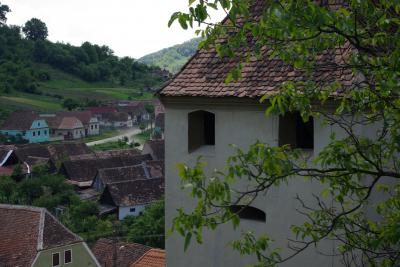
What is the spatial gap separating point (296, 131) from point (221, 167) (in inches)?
41.9

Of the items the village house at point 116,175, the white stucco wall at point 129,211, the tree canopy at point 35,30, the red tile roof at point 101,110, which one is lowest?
the white stucco wall at point 129,211

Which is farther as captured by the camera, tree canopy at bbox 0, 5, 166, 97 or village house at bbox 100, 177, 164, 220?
tree canopy at bbox 0, 5, 166, 97

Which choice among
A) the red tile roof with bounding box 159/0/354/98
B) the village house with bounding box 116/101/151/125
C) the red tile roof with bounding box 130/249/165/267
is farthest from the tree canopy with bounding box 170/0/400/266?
the village house with bounding box 116/101/151/125

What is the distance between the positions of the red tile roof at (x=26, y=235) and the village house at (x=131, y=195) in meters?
12.8

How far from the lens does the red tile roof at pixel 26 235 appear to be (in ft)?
73.1

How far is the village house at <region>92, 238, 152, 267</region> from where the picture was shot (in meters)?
23.6

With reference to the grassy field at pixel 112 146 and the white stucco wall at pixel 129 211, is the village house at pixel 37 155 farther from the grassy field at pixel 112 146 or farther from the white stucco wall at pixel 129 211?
the white stucco wall at pixel 129 211

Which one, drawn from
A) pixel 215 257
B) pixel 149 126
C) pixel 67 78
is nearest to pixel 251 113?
pixel 215 257

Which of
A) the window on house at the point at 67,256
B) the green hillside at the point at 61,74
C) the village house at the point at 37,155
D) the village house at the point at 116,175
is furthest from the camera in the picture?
the green hillside at the point at 61,74

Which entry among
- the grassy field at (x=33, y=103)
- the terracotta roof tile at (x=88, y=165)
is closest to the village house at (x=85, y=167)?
the terracotta roof tile at (x=88, y=165)

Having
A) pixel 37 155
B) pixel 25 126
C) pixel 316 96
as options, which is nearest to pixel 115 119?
pixel 25 126

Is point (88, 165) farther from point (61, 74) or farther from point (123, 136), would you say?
point (61, 74)

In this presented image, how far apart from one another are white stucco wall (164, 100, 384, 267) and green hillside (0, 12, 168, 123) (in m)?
78.8

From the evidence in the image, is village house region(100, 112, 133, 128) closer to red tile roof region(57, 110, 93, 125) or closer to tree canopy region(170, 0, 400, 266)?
red tile roof region(57, 110, 93, 125)
